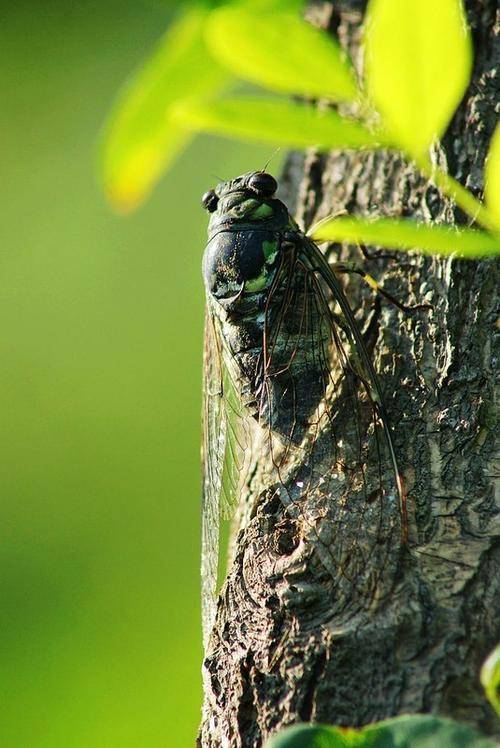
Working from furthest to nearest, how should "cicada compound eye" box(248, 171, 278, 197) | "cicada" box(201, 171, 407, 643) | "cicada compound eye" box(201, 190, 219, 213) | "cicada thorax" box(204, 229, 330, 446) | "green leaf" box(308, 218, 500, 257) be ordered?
"cicada compound eye" box(201, 190, 219, 213)
"cicada compound eye" box(248, 171, 278, 197)
"cicada thorax" box(204, 229, 330, 446)
"cicada" box(201, 171, 407, 643)
"green leaf" box(308, 218, 500, 257)

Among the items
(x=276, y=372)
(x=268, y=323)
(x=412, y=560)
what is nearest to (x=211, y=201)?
(x=268, y=323)

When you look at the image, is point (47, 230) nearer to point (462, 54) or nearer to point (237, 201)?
point (237, 201)

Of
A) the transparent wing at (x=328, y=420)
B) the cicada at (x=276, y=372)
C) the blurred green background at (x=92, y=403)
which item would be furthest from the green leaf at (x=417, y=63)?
the blurred green background at (x=92, y=403)

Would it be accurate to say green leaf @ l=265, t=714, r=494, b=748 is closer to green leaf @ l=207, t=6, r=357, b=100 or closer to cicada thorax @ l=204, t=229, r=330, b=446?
green leaf @ l=207, t=6, r=357, b=100

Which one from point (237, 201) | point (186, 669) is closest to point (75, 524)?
point (186, 669)

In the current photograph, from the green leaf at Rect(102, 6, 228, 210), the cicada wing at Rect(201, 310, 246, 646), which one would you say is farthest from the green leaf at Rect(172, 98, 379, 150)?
the cicada wing at Rect(201, 310, 246, 646)

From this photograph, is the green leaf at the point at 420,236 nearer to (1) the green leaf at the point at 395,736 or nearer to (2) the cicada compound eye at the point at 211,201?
(1) the green leaf at the point at 395,736

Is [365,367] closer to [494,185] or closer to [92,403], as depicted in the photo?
[494,185]
